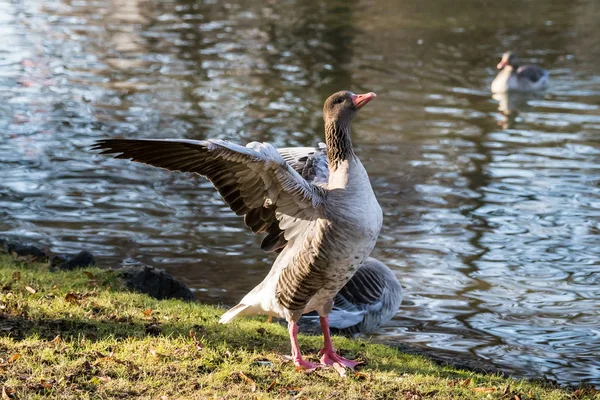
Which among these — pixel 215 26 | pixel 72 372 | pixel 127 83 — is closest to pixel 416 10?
pixel 215 26

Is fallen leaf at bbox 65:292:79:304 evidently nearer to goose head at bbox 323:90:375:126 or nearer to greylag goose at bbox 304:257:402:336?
greylag goose at bbox 304:257:402:336

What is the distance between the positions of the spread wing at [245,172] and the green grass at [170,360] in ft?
3.35

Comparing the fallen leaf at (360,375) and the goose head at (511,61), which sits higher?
the goose head at (511,61)

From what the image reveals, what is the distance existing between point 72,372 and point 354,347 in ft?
8.08

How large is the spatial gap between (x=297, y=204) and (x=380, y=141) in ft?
28.5

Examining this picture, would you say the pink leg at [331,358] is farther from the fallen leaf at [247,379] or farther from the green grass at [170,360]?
the fallen leaf at [247,379]

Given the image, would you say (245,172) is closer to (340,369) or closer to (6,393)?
(340,369)

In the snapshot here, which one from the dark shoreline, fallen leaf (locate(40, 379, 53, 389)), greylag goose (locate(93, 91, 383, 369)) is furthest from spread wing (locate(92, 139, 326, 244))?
the dark shoreline

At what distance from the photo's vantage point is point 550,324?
874 centimetres

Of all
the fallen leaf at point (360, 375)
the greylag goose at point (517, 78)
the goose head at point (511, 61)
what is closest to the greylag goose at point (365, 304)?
the fallen leaf at point (360, 375)

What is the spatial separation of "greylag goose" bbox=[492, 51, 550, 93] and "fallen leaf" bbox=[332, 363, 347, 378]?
12.7 m

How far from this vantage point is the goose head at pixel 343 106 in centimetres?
623

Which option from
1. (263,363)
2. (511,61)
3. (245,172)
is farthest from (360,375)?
(511,61)

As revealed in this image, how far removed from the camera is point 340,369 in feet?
19.6
